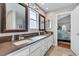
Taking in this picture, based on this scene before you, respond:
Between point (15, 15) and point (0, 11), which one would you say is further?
point (15, 15)

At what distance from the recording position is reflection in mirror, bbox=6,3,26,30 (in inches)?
61.1

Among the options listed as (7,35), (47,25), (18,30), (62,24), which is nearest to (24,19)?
(18,30)

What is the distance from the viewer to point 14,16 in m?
1.75

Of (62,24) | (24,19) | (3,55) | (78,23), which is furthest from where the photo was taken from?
(62,24)

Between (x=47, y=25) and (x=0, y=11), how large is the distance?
2768 mm

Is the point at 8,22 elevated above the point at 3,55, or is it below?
above

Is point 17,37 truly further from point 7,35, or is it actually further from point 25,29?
point 25,29

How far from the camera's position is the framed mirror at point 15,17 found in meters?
1.53

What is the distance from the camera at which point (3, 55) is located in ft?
2.80

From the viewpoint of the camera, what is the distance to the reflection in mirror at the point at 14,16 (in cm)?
155

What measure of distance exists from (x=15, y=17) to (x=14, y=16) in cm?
4

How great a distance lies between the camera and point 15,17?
1.79 metres

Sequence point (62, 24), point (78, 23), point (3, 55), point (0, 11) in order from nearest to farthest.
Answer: point (3, 55)
point (0, 11)
point (78, 23)
point (62, 24)

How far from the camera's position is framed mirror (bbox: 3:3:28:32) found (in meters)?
1.53
